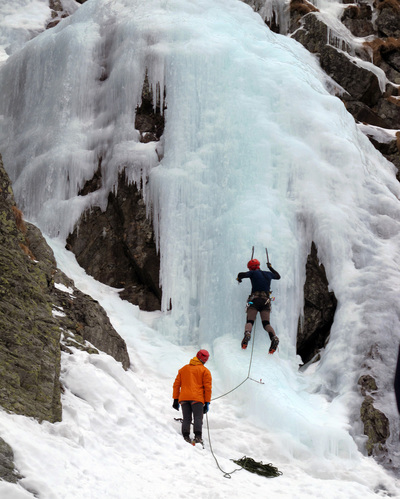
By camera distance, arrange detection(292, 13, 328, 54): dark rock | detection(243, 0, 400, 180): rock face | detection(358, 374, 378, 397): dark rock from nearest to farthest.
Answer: detection(358, 374, 378, 397): dark rock, detection(243, 0, 400, 180): rock face, detection(292, 13, 328, 54): dark rock

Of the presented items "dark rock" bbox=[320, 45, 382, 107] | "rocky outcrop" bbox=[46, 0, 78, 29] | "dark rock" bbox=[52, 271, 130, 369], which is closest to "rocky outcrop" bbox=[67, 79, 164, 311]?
"dark rock" bbox=[52, 271, 130, 369]

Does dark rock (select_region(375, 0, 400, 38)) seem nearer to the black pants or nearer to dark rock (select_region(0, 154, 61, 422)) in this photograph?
the black pants

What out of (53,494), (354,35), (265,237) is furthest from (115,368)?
(354,35)

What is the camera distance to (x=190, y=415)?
7539 millimetres

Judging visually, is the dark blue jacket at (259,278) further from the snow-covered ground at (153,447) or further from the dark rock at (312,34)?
the dark rock at (312,34)

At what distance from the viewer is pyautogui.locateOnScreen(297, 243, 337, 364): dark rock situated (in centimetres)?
1105

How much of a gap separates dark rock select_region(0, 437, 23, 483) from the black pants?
3350 mm

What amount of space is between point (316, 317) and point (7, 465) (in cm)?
769

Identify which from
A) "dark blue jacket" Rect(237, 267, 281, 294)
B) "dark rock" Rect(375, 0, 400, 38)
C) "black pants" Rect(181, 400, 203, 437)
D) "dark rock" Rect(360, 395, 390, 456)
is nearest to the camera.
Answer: "black pants" Rect(181, 400, 203, 437)

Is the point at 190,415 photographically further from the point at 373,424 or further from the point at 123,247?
the point at 123,247

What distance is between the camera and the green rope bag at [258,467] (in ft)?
23.9

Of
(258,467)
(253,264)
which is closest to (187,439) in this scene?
(258,467)

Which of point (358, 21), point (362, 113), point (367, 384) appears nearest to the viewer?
point (367, 384)

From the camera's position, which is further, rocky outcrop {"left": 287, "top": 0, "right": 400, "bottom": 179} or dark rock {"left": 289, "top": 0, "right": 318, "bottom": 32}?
dark rock {"left": 289, "top": 0, "right": 318, "bottom": 32}
